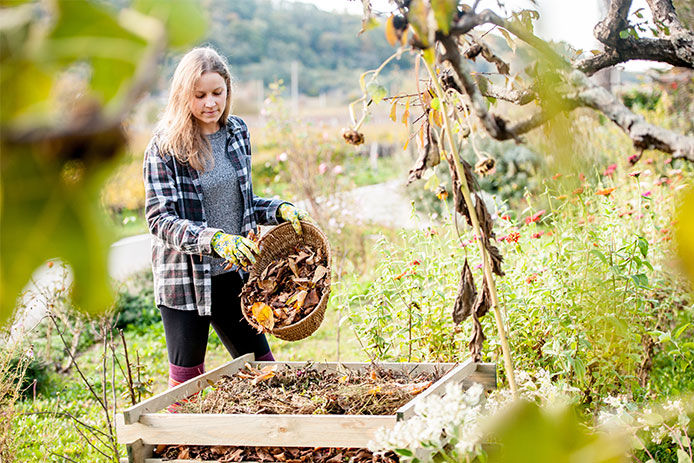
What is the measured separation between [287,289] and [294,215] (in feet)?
1.10

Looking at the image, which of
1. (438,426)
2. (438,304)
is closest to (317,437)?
(438,426)

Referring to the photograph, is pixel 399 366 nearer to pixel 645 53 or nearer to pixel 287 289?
pixel 287 289

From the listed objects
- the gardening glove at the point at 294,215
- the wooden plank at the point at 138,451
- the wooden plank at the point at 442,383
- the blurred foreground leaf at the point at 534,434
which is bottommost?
the wooden plank at the point at 138,451

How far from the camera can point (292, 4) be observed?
4241 cm

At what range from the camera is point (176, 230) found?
2.34m

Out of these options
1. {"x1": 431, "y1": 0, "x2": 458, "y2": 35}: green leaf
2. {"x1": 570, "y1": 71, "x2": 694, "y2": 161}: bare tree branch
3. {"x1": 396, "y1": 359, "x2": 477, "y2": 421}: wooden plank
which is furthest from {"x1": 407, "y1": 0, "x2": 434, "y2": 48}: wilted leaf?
{"x1": 396, "y1": 359, "x2": 477, "y2": 421}: wooden plank

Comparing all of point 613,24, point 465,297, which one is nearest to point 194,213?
point 465,297

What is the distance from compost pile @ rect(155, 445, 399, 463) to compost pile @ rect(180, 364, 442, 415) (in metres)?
0.11

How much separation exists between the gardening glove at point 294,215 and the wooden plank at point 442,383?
2.69 ft

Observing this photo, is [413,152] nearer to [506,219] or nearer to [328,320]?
[328,320]

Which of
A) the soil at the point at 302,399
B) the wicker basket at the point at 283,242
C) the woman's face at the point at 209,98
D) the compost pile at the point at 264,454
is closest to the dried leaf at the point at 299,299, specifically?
the wicker basket at the point at 283,242

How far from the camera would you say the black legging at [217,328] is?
8.24ft

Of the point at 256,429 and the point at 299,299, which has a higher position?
the point at 299,299

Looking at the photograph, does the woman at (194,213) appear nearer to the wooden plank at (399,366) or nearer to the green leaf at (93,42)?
the wooden plank at (399,366)
